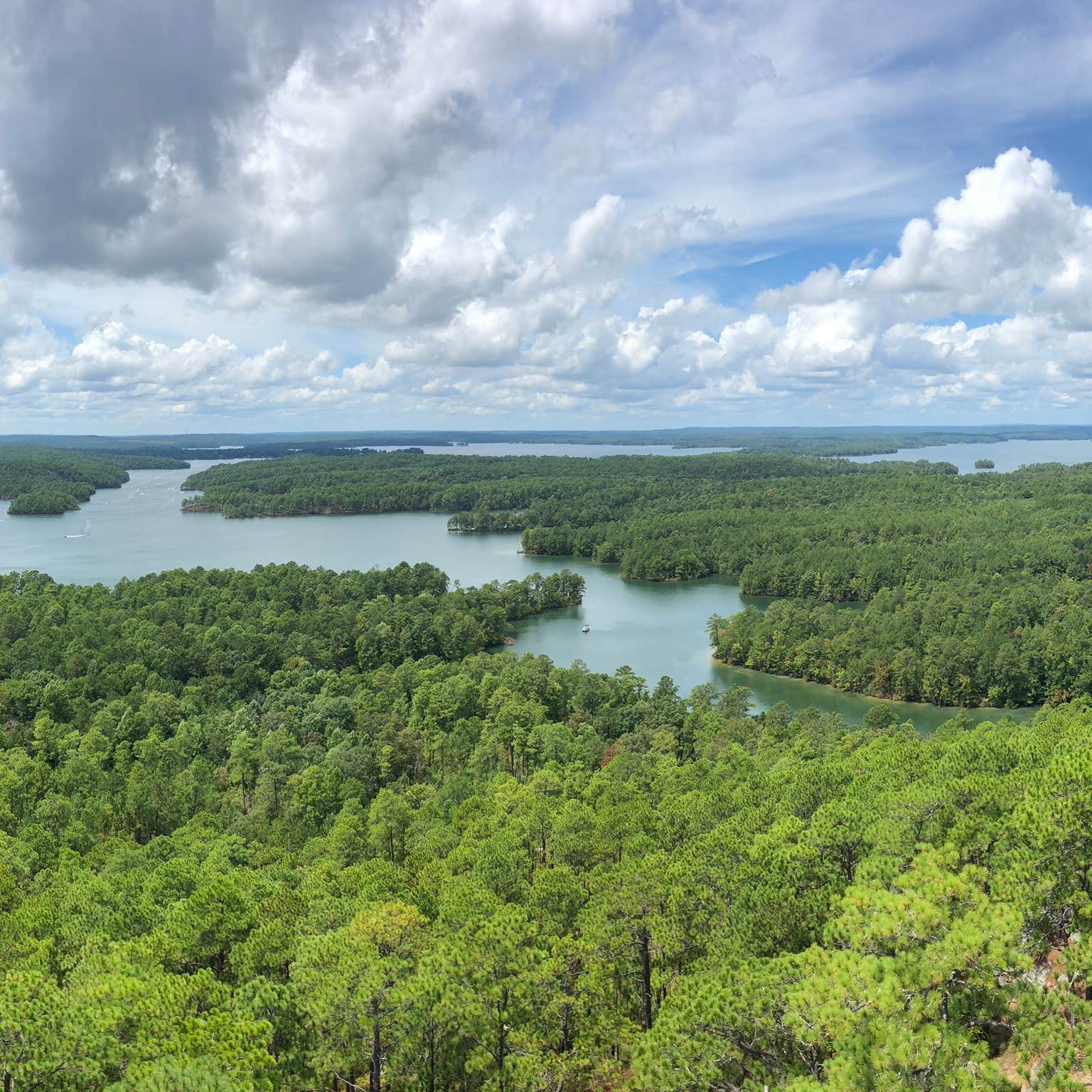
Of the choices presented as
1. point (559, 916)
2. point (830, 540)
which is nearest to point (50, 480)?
point (830, 540)

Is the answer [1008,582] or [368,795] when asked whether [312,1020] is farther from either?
[1008,582]

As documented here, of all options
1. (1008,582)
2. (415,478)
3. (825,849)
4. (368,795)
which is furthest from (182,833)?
(415,478)

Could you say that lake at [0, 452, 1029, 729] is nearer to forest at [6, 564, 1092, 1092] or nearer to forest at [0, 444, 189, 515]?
forest at [0, 444, 189, 515]

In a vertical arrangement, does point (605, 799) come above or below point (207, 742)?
above

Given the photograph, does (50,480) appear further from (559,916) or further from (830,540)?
(559,916)

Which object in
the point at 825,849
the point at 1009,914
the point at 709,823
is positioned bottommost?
the point at 709,823

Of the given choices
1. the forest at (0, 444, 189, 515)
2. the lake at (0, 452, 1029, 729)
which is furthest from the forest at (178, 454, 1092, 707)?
the forest at (0, 444, 189, 515)
